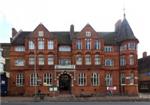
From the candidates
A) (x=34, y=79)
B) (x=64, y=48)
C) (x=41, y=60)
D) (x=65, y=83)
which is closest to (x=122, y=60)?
(x=64, y=48)

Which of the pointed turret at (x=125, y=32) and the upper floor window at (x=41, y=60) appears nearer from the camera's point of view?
the upper floor window at (x=41, y=60)

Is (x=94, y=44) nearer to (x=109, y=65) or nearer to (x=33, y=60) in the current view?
(x=109, y=65)

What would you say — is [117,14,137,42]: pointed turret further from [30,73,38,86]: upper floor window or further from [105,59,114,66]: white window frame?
[30,73,38,86]: upper floor window

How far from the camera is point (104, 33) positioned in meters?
89.6

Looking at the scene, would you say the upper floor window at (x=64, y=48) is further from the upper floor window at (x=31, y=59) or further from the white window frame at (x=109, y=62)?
the white window frame at (x=109, y=62)

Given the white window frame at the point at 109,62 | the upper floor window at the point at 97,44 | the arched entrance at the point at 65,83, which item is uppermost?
the upper floor window at the point at 97,44

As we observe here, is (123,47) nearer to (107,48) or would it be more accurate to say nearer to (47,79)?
(107,48)

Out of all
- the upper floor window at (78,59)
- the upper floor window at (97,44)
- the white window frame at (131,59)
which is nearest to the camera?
the white window frame at (131,59)

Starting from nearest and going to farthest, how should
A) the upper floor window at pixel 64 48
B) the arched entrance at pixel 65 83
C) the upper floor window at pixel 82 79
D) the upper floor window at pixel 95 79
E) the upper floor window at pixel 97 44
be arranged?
the upper floor window at pixel 82 79, the upper floor window at pixel 95 79, the arched entrance at pixel 65 83, the upper floor window at pixel 97 44, the upper floor window at pixel 64 48

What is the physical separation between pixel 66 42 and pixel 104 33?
10.3m

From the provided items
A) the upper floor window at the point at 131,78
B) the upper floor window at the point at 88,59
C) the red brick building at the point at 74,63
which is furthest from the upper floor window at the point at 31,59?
the upper floor window at the point at 131,78

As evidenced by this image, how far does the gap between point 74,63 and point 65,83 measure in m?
4.64

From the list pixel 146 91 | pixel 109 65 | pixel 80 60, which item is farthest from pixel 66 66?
pixel 146 91

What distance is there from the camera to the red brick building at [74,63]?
80.6 metres
